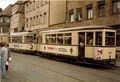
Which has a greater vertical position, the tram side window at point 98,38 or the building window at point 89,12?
the building window at point 89,12

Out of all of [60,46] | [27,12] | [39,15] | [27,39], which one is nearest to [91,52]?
[60,46]

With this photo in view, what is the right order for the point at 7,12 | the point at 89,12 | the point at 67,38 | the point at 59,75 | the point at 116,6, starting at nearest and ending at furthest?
the point at 59,75 < the point at 67,38 < the point at 116,6 < the point at 89,12 < the point at 7,12

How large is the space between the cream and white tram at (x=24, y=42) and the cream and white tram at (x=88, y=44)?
993 cm

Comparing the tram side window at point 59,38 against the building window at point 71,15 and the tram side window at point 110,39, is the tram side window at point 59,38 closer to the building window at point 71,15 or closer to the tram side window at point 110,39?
the tram side window at point 110,39

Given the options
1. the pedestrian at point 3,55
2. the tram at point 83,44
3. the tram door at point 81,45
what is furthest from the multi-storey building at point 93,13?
the pedestrian at point 3,55

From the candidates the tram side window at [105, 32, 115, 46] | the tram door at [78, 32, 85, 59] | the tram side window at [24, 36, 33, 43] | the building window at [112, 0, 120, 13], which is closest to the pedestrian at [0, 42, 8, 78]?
the tram side window at [105, 32, 115, 46]

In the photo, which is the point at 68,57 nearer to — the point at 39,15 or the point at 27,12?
the point at 39,15

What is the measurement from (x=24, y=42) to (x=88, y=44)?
20.0 m

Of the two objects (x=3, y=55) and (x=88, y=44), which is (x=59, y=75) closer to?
(x=3, y=55)

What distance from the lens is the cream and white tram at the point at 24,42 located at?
41.9 meters

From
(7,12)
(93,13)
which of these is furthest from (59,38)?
(7,12)

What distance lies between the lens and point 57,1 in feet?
181

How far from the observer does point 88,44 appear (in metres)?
26.2

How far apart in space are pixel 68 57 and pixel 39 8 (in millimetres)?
34754
